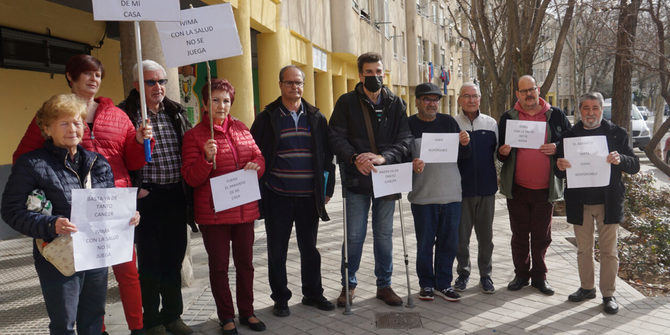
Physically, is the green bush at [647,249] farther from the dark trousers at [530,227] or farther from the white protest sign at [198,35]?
the white protest sign at [198,35]

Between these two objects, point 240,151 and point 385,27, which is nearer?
point 240,151

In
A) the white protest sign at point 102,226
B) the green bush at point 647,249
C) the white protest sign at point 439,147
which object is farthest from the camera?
the green bush at point 647,249

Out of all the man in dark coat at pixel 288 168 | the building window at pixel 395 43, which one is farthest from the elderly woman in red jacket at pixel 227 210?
the building window at pixel 395 43

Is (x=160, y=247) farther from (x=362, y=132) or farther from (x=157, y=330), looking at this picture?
(x=362, y=132)

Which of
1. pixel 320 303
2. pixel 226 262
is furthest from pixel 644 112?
pixel 226 262

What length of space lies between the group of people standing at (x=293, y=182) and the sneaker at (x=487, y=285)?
0.6 inches

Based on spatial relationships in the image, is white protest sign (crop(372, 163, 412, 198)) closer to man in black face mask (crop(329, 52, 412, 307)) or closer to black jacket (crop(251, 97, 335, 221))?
man in black face mask (crop(329, 52, 412, 307))

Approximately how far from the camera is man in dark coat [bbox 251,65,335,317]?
4.63 m

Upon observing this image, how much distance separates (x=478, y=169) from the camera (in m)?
5.27

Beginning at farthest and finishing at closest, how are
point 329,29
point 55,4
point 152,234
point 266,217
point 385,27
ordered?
point 385,27, point 329,29, point 55,4, point 266,217, point 152,234

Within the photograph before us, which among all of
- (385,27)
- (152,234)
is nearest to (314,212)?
(152,234)

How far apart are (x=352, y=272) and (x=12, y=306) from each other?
11.0 ft

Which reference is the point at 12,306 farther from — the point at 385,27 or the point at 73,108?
the point at 385,27

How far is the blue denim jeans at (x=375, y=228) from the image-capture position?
494cm
